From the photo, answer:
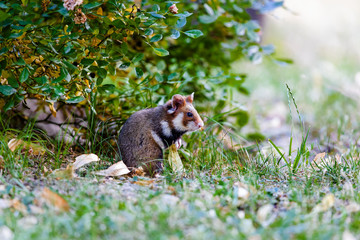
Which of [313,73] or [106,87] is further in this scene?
[313,73]

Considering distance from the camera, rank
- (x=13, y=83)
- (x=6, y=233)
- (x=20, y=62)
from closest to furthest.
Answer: (x=6, y=233) < (x=20, y=62) < (x=13, y=83)

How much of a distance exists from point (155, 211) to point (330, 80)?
21.6 feet

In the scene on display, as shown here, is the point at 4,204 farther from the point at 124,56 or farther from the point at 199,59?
the point at 199,59

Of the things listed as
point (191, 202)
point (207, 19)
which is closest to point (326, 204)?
point (191, 202)

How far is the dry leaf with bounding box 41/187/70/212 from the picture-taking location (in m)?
2.43

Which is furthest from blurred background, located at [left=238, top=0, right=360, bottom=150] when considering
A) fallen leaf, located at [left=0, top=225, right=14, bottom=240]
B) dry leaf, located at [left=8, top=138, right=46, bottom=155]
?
fallen leaf, located at [left=0, top=225, right=14, bottom=240]

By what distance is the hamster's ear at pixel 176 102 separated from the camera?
372 cm

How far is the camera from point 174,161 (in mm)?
3656

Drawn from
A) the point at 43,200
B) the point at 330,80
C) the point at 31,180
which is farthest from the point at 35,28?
the point at 330,80

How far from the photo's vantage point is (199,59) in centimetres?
516

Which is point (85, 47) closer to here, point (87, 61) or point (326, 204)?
point (87, 61)

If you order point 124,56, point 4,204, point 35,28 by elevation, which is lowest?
point 4,204

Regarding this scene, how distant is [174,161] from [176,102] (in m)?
0.47

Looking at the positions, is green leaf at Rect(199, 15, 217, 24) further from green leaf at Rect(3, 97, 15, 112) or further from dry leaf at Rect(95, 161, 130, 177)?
green leaf at Rect(3, 97, 15, 112)
